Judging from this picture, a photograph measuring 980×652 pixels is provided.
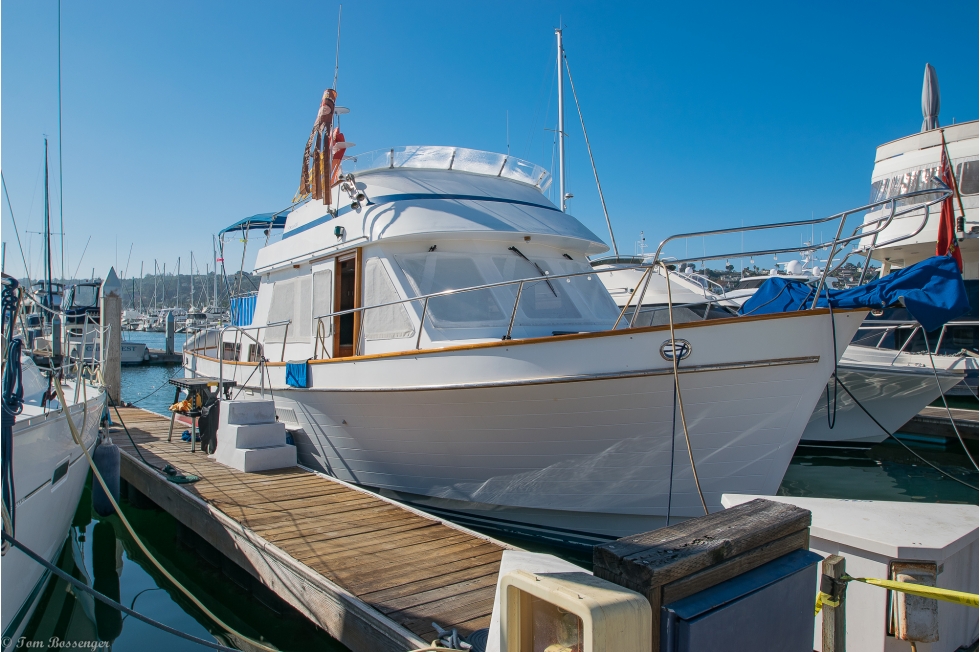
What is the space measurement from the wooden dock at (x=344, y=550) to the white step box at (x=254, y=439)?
163mm

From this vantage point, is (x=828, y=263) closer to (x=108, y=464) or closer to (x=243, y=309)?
(x=108, y=464)

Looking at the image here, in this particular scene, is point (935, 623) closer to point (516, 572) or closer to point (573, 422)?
point (516, 572)

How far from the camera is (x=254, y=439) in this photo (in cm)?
717

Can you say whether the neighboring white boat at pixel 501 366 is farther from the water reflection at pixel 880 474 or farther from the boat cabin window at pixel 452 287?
the water reflection at pixel 880 474

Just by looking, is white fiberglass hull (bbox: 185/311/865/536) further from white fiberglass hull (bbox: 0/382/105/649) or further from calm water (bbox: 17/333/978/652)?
white fiberglass hull (bbox: 0/382/105/649)

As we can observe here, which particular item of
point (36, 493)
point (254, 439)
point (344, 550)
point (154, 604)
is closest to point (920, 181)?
point (254, 439)

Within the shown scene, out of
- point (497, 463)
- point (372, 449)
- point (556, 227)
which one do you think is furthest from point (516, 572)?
point (556, 227)

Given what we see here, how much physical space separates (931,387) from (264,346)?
9.99 meters

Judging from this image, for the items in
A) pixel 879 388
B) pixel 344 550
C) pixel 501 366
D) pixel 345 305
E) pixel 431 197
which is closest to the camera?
pixel 344 550

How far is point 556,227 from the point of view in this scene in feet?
24.1

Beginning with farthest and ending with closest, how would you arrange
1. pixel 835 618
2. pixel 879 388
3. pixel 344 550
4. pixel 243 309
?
pixel 243 309 → pixel 879 388 → pixel 344 550 → pixel 835 618

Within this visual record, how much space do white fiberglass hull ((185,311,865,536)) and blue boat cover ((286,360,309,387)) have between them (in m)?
0.64

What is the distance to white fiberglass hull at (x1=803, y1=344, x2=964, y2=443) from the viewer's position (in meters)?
10.0

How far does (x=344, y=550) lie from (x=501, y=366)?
1.82 metres
